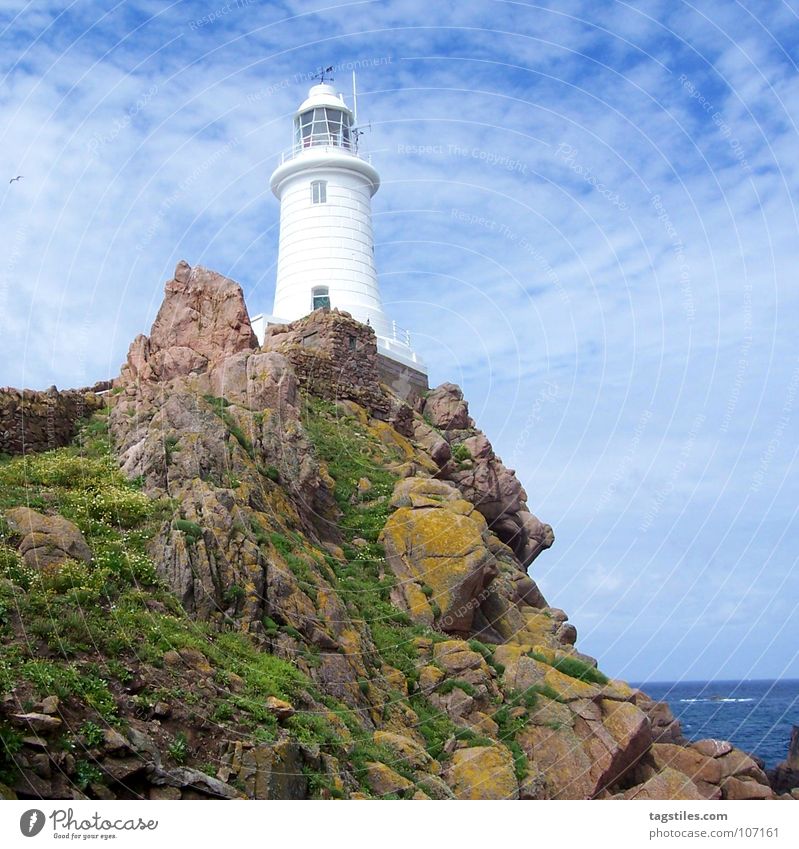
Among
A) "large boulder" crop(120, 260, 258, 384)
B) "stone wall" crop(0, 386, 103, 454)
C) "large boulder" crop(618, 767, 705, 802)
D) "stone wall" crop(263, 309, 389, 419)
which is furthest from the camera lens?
"stone wall" crop(263, 309, 389, 419)

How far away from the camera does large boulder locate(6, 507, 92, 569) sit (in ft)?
59.8

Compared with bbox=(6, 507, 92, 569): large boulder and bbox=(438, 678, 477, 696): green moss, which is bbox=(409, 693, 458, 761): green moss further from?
bbox=(6, 507, 92, 569): large boulder

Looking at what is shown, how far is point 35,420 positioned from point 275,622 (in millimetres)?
11773

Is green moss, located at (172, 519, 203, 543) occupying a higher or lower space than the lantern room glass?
lower

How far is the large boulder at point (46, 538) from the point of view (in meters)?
18.2

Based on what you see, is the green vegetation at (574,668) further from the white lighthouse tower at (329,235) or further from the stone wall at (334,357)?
the white lighthouse tower at (329,235)

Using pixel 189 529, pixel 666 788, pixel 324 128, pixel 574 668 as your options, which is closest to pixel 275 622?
pixel 189 529

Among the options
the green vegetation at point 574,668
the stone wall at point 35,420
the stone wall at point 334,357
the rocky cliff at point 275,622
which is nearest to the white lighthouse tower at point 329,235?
the stone wall at point 334,357

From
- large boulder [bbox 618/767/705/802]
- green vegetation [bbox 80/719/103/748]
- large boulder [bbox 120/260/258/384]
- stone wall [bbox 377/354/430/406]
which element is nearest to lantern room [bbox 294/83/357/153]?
stone wall [bbox 377/354/430/406]

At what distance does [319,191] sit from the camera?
4372 cm

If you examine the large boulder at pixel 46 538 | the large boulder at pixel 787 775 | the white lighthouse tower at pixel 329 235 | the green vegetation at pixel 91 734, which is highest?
the white lighthouse tower at pixel 329 235

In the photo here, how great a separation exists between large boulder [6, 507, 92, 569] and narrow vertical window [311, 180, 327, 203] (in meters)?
26.7

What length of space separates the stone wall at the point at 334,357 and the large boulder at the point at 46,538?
14.0 metres

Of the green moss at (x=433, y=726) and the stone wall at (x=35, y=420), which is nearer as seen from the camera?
the green moss at (x=433, y=726)
